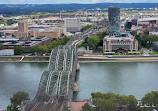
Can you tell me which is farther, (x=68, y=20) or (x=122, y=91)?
(x=68, y=20)

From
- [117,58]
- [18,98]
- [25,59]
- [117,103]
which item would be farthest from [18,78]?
[117,58]

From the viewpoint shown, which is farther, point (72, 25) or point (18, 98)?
point (72, 25)

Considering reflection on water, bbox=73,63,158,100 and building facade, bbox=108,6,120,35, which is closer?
reflection on water, bbox=73,63,158,100

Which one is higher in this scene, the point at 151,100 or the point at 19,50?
the point at 19,50

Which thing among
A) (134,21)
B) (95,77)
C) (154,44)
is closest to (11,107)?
(95,77)

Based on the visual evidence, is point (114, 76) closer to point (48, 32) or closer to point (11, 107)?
point (11, 107)

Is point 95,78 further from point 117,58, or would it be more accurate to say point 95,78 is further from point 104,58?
point 117,58

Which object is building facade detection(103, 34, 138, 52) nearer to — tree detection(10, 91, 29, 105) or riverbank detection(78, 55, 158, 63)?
riverbank detection(78, 55, 158, 63)

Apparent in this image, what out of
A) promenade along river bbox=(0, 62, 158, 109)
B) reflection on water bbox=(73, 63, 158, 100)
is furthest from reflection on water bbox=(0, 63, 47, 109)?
reflection on water bbox=(73, 63, 158, 100)
